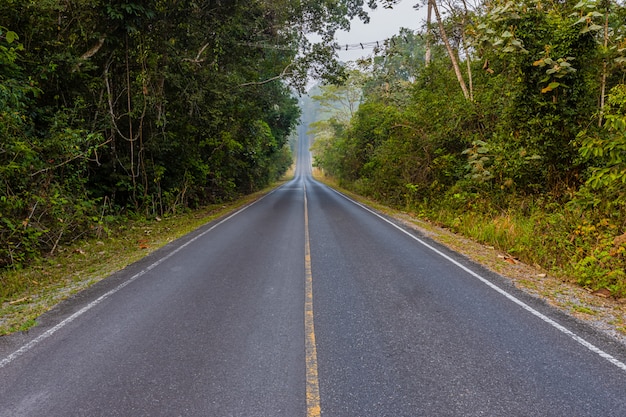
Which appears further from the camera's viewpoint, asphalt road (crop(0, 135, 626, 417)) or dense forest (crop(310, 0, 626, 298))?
dense forest (crop(310, 0, 626, 298))

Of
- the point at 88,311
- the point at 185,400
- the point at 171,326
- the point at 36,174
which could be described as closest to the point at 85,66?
the point at 36,174

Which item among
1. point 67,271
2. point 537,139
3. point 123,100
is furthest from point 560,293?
point 123,100

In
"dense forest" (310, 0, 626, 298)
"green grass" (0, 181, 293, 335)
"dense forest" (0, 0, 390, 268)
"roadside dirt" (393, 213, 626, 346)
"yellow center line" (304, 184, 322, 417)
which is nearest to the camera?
"yellow center line" (304, 184, 322, 417)

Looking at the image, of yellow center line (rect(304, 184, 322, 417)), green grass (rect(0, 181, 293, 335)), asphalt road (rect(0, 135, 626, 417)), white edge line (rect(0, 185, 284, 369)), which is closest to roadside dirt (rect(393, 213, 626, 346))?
asphalt road (rect(0, 135, 626, 417))

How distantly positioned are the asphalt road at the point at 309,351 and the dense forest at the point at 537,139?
102 inches

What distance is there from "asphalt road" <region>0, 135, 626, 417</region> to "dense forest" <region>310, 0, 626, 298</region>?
8.52 ft

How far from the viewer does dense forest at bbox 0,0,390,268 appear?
787cm

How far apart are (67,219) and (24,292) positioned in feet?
11.6

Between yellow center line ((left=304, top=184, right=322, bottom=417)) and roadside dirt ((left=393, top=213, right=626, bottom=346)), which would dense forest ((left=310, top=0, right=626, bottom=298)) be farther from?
yellow center line ((left=304, top=184, right=322, bottom=417))

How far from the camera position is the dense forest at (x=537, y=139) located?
6.83m

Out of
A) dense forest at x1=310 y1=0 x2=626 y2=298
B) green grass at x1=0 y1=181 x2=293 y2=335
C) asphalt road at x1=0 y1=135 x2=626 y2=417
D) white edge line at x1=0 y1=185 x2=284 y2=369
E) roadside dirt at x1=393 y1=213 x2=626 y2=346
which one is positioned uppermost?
dense forest at x1=310 y1=0 x2=626 y2=298

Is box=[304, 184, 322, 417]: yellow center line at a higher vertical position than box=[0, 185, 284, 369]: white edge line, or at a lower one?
higher

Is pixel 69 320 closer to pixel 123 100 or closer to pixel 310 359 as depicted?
pixel 310 359

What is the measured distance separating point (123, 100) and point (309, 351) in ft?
41.6
